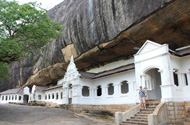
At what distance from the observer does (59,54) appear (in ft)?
90.5

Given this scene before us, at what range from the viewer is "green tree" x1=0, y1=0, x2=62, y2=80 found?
1435 centimetres

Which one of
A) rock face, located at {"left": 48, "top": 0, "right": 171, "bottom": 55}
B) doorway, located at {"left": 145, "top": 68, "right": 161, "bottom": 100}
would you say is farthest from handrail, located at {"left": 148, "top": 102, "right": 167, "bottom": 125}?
rock face, located at {"left": 48, "top": 0, "right": 171, "bottom": 55}

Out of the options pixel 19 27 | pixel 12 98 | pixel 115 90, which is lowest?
pixel 12 98

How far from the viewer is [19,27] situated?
50.6 feet

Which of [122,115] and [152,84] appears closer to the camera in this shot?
[122,115]

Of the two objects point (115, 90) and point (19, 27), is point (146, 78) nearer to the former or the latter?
point (115, 90)

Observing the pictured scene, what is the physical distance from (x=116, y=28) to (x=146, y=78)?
5573 mm

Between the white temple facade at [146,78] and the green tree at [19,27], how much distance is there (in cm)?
729

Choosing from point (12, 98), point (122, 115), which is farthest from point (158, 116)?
point (12, 98)

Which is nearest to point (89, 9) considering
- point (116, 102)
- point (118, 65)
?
point (118, 65)

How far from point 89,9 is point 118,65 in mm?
7550

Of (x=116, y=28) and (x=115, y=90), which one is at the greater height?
(x=116, y=28)

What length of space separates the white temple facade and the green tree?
729 centimetres

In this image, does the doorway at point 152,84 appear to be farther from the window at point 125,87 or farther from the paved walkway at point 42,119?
the window at point 125,87
